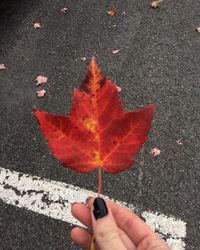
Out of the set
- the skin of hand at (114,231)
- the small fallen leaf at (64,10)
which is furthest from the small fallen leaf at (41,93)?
the skin of hand at (114,231)

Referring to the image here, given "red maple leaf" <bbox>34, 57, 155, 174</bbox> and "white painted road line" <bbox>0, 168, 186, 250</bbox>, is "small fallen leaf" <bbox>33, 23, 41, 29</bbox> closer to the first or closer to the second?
"white painted road line" <bbox>0, 168, 186, 250</bbox>

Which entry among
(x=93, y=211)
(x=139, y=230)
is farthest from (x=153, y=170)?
(x=93, y=211)

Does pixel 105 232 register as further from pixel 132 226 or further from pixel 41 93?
pixel 41 93

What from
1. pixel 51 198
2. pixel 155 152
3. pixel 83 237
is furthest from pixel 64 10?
pixel 83 237

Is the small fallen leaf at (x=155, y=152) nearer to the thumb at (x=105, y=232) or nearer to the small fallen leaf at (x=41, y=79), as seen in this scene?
the small fallen leaf at (x=41, y=79)

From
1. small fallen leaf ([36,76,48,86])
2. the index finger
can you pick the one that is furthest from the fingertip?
small fallen leaf ([36,76,48,86])

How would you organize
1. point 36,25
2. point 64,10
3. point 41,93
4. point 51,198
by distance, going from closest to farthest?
1. point 51,198
2. point 41,93
3. point 36,25
4. point 64,10
